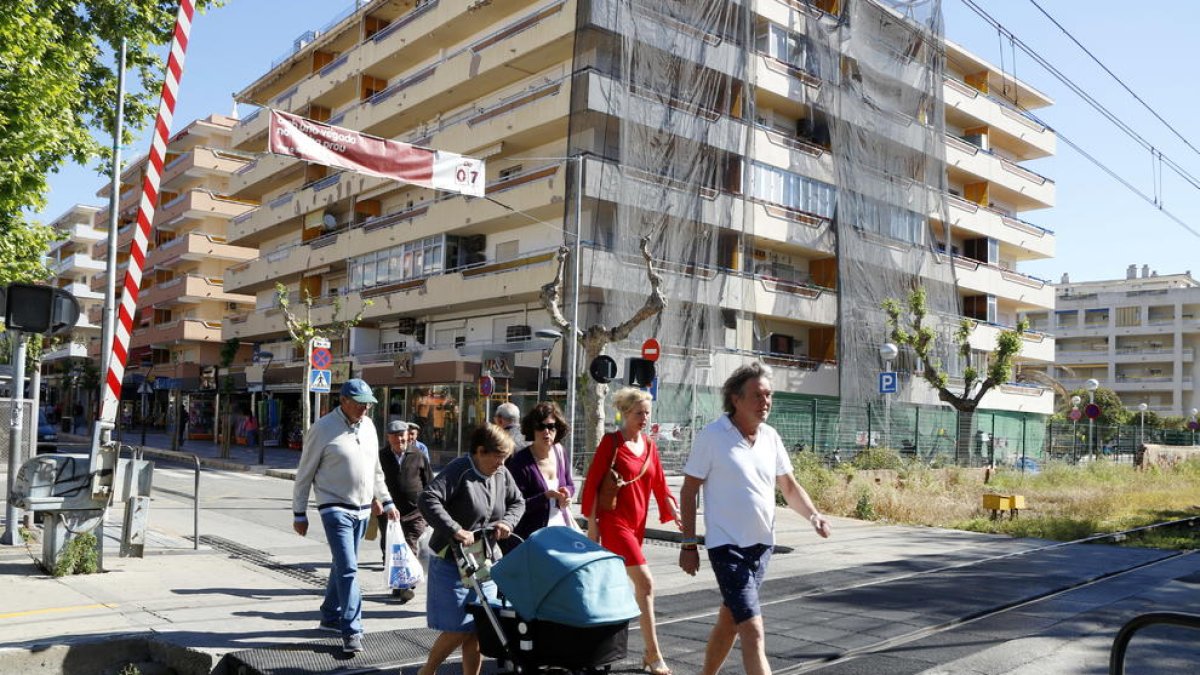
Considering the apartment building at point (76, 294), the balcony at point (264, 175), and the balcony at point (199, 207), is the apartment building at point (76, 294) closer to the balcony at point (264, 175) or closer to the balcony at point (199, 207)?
the balcony at point (199, 207)

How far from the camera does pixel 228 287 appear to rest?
52531 mm

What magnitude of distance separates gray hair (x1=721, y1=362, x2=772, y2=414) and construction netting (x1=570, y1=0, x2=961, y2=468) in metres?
22.5

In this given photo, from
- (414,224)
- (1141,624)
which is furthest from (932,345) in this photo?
(1141,624)

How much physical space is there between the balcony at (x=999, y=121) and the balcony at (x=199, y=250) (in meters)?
39.9

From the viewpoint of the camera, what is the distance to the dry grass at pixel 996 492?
56.4ft

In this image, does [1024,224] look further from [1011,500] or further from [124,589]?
[124,589]

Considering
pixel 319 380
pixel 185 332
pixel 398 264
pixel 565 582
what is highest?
pixel 398 264

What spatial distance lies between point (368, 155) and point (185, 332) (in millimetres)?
49771

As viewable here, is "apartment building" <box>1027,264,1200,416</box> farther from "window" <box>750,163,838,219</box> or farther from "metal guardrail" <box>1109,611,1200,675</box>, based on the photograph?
"metal guardrail" <box>1109,611,1200,675</box>

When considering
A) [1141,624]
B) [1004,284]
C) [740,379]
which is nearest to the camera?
[1141,624]

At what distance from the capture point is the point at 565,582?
4633mm

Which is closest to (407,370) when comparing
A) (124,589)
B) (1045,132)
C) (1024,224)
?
(124,589)

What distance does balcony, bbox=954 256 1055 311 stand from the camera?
145ft

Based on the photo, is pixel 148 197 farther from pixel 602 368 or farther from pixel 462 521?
pixel 602 368
